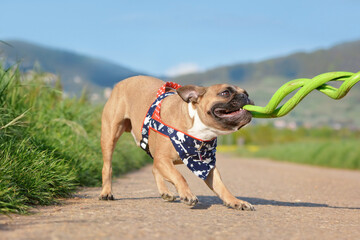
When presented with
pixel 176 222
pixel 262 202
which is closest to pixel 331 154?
pixel 262 202

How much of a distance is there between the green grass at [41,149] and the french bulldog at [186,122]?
0.70m

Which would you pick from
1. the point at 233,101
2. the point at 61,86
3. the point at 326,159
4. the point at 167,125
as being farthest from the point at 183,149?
the point at 326,159

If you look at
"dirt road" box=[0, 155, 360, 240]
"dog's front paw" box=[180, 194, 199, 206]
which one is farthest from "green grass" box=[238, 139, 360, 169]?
"dog's front paw" box=[180, 194, 199, 206]

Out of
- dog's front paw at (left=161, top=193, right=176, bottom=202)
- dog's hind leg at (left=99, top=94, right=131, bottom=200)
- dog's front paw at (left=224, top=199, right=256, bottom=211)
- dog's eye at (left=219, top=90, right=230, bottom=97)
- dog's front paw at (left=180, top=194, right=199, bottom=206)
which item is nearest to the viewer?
dog's front paw at (left=180, top=194, right=199, bottom=206)

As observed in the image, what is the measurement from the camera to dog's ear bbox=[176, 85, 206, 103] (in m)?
4.68

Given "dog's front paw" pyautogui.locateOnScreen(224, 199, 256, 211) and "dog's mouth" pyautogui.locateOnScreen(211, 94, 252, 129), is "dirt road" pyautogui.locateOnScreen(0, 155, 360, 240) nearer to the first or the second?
"dog's front paw" pyautogui.locateOnScreen(224, 199, 256, 211)

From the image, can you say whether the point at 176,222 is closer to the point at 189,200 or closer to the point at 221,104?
the point at 189,200

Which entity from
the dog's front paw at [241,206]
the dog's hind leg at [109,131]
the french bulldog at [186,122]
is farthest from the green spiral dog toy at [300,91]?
the dog's hind leg at [109,131]

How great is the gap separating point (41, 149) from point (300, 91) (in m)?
3.28

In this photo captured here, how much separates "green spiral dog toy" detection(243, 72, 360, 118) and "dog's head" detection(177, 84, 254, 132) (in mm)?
102

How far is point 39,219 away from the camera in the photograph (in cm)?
365

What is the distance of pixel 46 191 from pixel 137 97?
5.42 feet

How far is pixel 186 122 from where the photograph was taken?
478cm

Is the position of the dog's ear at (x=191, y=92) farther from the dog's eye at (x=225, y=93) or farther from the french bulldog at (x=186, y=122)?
the dog's eye at (x=225, y=93)
